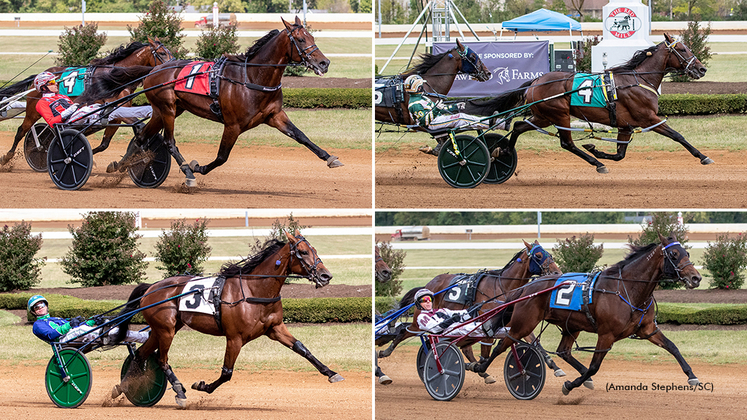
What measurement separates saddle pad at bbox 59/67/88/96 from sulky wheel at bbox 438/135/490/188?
4997 millimetres

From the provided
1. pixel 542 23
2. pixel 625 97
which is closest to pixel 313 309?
pixel 625 97

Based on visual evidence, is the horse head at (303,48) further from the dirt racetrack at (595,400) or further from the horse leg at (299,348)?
the dirt racetrack at (595,400)

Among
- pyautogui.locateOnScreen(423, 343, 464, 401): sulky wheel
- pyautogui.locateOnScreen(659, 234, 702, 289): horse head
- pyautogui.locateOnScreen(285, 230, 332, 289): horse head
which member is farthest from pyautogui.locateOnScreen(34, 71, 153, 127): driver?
pyautogui.locateOnScreen(659, 234, 702, 289): horse head

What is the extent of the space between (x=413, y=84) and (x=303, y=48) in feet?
6.08

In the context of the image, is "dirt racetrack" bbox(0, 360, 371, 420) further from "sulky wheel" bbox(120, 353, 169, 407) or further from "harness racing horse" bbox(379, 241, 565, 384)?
"harness racing horse" bbox(379, 241, 565, 384)

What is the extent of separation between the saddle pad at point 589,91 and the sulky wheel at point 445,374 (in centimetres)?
385

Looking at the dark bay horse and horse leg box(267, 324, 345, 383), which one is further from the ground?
the dark bay horse

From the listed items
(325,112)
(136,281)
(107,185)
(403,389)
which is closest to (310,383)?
(403,389)

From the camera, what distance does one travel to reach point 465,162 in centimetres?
1032

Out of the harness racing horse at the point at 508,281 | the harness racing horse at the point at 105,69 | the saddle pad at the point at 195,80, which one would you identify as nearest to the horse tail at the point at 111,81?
the harness racing horse at the point at 105,69

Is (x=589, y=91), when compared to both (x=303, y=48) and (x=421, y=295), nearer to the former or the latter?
(x=421, y=295)

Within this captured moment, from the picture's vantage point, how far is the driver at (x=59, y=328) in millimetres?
7863

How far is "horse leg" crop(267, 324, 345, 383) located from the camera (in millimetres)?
7309

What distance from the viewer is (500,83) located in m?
15.9
